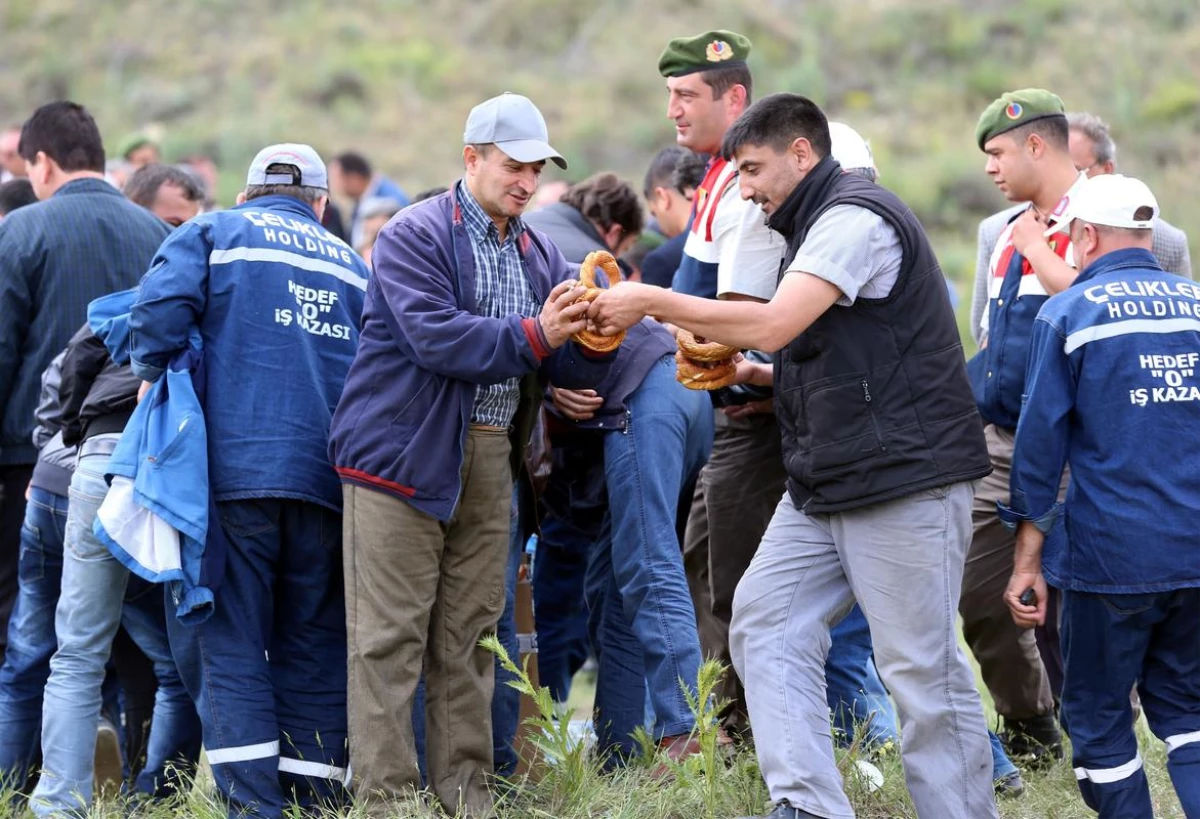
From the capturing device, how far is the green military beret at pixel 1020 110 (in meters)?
5.74

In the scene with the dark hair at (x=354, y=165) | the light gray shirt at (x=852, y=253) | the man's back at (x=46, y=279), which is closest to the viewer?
the light gray shirt at (x=852, y=253)

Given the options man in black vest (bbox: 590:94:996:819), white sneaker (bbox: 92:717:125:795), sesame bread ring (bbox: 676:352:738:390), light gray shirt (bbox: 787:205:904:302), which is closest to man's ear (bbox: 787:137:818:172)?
man in black vest (bbox: 590:94:996:819)

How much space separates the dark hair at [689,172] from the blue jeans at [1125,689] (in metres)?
2.72

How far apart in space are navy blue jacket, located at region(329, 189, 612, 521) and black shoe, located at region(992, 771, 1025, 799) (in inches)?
90.4

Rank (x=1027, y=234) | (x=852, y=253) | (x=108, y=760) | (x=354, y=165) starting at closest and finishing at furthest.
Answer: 1. (x=852, y=253)
2. (x=1027, y=234)
3. (x=108, y=760)
4. (x=354, y=165)

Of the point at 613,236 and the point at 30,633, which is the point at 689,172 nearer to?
the point at 613,236

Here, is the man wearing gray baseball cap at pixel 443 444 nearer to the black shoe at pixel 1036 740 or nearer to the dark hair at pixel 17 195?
the black shoe at pixel 1036 740

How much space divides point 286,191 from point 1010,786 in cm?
343

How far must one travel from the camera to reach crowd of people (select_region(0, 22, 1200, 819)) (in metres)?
4.52

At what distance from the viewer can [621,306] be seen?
15.2 ft

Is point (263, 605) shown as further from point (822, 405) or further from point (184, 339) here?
point (822, 405)

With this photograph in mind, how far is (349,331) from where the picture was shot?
17.5 feet

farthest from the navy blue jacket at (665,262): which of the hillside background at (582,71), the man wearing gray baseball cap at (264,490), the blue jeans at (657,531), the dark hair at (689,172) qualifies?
the hillside background at (582,71)

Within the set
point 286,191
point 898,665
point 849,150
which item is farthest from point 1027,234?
point 286,191
